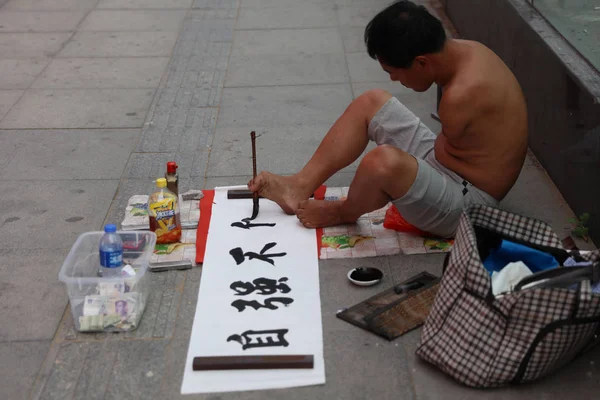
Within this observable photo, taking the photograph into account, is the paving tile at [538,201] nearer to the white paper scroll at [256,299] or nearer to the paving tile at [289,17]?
Result: the white paper scroll at [256,299]

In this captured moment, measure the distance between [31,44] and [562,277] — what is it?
5236 millimetres

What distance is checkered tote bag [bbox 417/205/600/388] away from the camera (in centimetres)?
254

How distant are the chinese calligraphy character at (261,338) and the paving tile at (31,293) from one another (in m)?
0.74

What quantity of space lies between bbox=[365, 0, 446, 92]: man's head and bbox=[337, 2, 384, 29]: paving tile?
368 cm

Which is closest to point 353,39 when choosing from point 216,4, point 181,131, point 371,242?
point 216,4

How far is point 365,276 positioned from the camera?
3340mm

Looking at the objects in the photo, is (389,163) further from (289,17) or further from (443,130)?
(289,17)

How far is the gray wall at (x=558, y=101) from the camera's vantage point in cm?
374

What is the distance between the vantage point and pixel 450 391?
272 centimetres

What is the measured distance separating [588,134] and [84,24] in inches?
190

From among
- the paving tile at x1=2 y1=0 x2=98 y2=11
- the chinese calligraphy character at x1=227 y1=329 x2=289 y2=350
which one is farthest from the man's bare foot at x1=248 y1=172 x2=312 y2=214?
the paving tile at x1=2 y1=0 x2=98 y2=11

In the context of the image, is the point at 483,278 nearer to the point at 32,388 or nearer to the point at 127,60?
the point at 32,388

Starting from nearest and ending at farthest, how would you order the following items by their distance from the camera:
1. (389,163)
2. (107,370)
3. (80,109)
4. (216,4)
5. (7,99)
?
(107,370), (389,163), (80,109), (7,99), (216,4)

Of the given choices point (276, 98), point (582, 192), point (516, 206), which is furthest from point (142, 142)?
point (582, 192)
